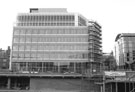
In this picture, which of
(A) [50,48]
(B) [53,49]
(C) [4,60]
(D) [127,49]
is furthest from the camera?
(C) [4,60]

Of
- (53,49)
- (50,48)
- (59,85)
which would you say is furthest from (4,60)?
(59,85)

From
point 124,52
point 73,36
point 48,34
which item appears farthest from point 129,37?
point 48,34

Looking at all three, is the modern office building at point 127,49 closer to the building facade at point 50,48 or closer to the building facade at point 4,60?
the building facade at point 50,48

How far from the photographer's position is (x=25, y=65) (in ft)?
292

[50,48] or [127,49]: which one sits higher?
[127,49]

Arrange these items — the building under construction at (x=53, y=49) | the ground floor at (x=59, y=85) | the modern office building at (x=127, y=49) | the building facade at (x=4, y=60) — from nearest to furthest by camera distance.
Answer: the ground floor at (x=59, y=85) < the building under construction at (x=53, y=49) < the modern office building at (x=127, y=49) < the building facade at (x=4, y=60)

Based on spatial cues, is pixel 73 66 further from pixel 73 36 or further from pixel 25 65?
pixel 25 65

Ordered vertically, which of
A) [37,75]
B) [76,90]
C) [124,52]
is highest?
[124,52]

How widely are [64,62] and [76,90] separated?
823 inches

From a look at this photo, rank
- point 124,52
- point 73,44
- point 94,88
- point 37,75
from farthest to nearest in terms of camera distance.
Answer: point 124,52, point 73,44, point 37,75, point 94,88

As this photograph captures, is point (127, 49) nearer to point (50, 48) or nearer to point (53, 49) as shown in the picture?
point (53, 49)

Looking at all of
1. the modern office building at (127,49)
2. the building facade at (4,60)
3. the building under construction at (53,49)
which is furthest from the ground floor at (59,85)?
the building facade at (4,60)

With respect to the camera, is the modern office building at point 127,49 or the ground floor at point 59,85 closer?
the ground floor at point 59,85

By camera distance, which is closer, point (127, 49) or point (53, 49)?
point (53, 49)
